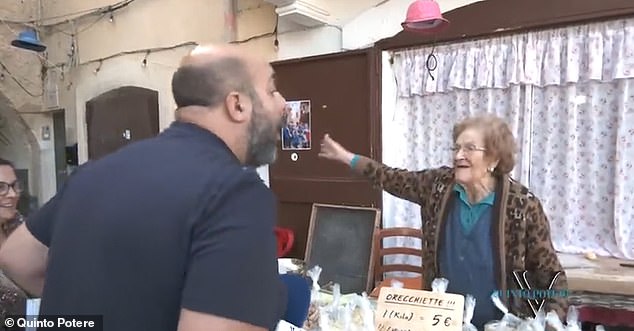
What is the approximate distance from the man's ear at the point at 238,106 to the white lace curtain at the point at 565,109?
9.17 feet

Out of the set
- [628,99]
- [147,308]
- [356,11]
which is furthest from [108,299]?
[356,11]

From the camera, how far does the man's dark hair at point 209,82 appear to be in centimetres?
100

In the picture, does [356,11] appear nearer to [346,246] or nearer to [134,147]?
[346,246]

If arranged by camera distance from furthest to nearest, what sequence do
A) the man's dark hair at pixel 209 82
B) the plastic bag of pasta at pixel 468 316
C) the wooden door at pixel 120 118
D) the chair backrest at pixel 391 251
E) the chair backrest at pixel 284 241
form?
the wooden door at pixel 120 118, the chair backrest at pixel 284 241, the chair backrest at pixel 391 251, the plastic bag of pasta at pixel 468 316, the man's dark hair at pixel 209 82

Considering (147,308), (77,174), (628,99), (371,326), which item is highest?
(628,99)

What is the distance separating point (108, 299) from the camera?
3.01 ft

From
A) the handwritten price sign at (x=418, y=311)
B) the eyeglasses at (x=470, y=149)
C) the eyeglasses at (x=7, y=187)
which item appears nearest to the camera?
the handwritten price sign at (x=418, y=311)

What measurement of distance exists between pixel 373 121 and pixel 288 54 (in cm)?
100

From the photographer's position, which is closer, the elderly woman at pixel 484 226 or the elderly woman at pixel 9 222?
the elderly woman at pixel 9 222

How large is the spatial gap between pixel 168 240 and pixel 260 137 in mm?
276

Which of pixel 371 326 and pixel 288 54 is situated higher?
pixel 288 54

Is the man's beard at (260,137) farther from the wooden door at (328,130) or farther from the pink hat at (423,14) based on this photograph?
the wooden door at (328,130)

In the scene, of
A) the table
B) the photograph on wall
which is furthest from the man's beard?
the photograph on wall

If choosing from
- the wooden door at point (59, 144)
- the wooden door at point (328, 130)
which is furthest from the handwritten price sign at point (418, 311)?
the wooden door at point (59, 144)
